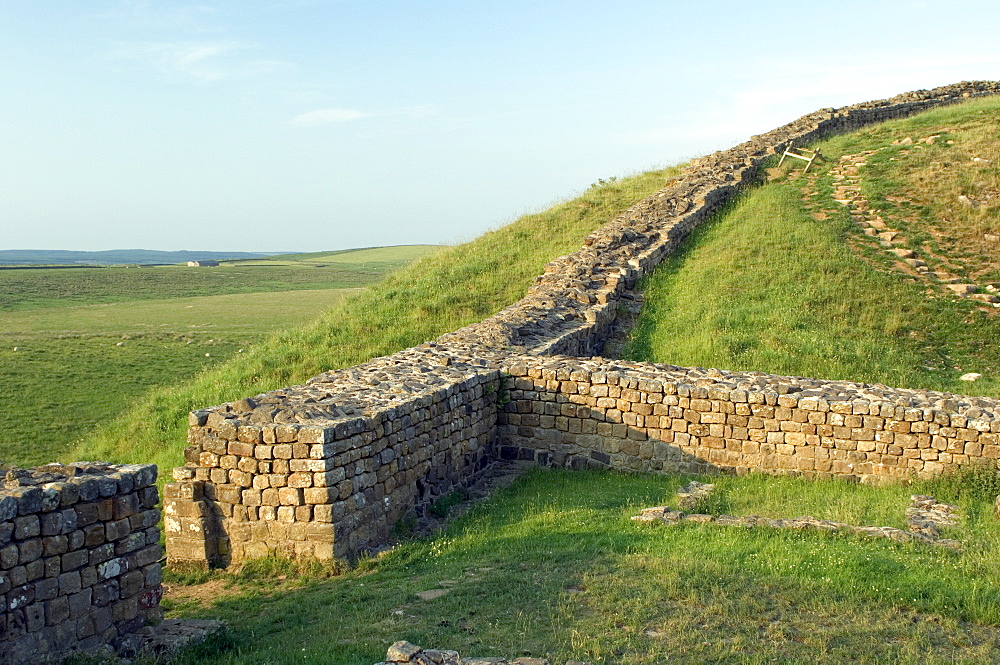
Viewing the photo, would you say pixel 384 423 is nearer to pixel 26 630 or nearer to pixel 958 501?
pixel 26 630

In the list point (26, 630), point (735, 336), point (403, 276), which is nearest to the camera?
point (26, 630)

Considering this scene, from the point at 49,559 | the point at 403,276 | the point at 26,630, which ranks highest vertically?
the point at 403,276

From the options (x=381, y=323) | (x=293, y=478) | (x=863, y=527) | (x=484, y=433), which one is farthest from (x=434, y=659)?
(x=381, y=323)

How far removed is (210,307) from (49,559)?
39307 millimetres

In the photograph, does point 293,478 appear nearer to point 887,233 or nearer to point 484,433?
point 484,433

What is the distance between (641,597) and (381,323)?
12046 mm

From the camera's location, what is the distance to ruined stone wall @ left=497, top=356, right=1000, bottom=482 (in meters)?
9.88

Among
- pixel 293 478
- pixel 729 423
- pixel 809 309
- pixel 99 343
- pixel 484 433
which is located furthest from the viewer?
pixel 99 343

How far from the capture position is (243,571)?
26.1 feet

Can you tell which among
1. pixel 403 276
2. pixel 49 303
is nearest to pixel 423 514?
pixel 403 276

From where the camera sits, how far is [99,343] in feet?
90.4

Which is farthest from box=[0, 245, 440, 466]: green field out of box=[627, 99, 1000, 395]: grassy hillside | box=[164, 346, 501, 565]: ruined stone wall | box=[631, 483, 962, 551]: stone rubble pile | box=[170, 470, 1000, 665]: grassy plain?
box=[631, 483, 962, 551]: stone rubble pile

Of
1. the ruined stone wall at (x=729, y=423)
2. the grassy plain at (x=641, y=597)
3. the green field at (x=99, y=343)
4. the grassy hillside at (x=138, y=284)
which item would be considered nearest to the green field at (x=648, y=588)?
the grassy plain at (x=641, y=597)

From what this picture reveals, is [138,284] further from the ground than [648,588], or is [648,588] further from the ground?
[138,284]
